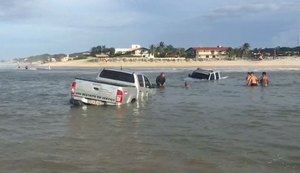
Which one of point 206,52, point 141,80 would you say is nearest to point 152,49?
point 206,52

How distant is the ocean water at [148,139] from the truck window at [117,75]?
154 cm

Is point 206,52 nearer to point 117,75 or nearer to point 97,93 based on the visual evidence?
point 117,75

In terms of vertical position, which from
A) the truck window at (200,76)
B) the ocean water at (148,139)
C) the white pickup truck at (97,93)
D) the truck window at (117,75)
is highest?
the truck window at (117,75)

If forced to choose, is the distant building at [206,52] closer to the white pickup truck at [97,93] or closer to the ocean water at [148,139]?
the white pickup truck at [97,93]

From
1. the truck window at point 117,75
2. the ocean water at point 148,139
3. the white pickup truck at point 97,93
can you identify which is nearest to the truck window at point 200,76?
the truck window at point 117,75

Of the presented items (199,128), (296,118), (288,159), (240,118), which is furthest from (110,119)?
(288,159)

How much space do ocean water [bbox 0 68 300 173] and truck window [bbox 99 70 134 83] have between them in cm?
154

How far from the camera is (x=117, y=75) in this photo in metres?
21.5

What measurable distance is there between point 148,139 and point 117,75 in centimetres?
941

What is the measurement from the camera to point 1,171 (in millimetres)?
8773

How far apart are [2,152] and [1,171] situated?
1.70 meters

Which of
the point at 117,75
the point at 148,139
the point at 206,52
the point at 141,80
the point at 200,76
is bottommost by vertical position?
the point at 200,76

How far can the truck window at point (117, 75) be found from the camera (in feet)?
70.0

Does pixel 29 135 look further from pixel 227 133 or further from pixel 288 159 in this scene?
pixel 288 159
